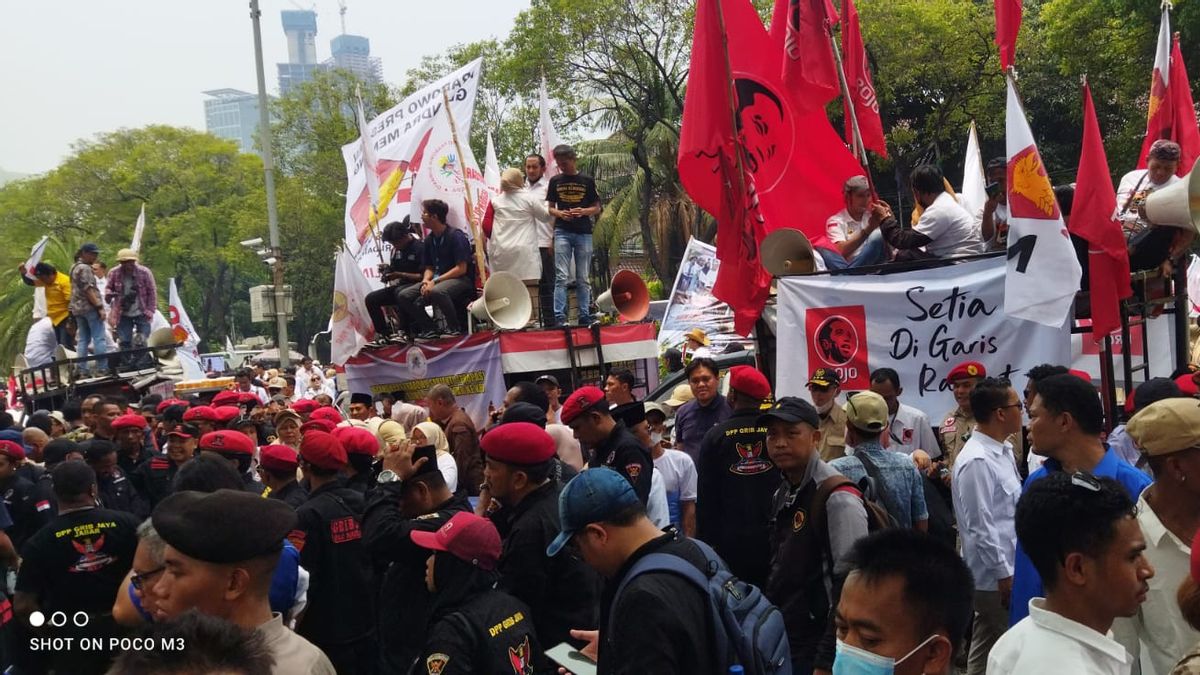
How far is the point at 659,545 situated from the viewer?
3.45m

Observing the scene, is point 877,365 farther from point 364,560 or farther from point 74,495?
point 74,495

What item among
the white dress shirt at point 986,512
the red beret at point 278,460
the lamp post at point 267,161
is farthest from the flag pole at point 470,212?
the lamp post at point 267,161

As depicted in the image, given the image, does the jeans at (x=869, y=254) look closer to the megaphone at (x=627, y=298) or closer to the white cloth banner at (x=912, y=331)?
the white cloth banner at (x=912, y=331)

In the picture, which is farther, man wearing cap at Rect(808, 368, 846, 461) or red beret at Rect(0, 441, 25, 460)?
red beret at Rect(0, 441, 25, 460)

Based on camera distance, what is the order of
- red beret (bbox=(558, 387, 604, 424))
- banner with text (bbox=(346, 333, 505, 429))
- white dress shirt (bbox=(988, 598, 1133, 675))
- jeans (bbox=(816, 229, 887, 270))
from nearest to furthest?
white dress shirt (bbox=(988, 598, 1133, 675)) < red beret (bbox=(558, 387, 604, 424)) < jeans (bbox=(816, 229, 887, 270)) < banner with text (bbox=(346, 333, 505, 429))

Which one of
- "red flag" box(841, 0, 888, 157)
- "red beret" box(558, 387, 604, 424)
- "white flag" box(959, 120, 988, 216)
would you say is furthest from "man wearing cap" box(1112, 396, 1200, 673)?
"white flag" box(959, 120, 988, 216)

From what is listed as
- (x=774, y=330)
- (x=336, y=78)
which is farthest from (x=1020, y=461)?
(x=336, y=78)

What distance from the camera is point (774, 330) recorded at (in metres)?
9.04

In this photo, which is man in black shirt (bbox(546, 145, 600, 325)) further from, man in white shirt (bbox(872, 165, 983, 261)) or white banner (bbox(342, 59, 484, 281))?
man in white shirt (bbox(872, 165, 983, 261))

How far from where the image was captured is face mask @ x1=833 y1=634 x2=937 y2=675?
2.67 meters

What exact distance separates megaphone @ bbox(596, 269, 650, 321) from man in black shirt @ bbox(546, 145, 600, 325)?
0.28m

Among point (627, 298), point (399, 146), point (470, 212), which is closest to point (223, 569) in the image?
point (627, 298)

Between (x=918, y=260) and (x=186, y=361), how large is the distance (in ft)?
39.2

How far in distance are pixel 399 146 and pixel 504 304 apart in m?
4.45
